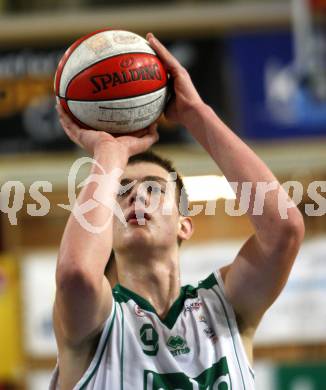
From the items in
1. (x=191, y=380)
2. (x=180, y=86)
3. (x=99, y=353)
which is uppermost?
(x=180, y=86)

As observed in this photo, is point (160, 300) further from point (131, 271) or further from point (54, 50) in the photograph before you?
point (54, 50)

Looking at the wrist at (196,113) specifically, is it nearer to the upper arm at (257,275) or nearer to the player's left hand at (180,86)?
the player's left hand at (180,86)

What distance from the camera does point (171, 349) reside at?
2945 millimetres

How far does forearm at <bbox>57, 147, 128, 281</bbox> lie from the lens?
2.62 metres

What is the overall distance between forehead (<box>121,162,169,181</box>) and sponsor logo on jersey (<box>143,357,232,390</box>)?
74cm

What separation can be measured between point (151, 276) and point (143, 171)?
15.6 inches

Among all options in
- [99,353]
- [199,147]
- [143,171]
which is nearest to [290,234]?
[143,171]

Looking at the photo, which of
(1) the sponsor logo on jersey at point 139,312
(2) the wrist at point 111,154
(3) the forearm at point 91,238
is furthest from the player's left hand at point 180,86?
(1) the sponsor logo on jersey at point 139,312

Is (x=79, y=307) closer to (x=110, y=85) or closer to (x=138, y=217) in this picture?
(x=138, y=217)

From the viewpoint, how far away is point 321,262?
26.8ft

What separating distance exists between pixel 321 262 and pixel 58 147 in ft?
8.90

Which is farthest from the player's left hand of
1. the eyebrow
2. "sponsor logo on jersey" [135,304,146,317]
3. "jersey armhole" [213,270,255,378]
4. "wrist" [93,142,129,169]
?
"sponsor logo on jersey" [135,304,146,317]

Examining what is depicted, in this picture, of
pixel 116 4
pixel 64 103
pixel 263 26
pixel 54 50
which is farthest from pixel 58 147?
pixel 64 103

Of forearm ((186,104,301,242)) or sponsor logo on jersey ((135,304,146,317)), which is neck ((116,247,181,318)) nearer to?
sponsor logo on jersey ((135,304,146,317))
